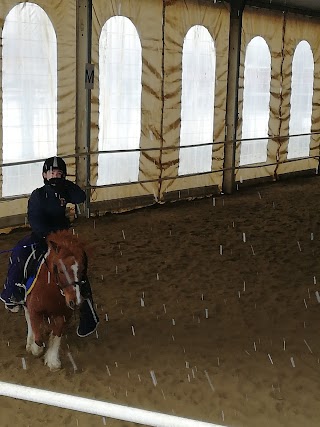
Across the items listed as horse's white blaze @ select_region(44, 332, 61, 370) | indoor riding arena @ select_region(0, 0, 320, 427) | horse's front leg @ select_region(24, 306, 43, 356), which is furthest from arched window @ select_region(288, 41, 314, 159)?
horse's white blaze @ select_region(44, 332, 61, 370)

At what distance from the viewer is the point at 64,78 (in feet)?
34.3

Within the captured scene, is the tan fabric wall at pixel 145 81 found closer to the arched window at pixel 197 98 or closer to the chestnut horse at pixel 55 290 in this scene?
the arched window at pixel 197 98

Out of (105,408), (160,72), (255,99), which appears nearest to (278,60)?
(255,99)

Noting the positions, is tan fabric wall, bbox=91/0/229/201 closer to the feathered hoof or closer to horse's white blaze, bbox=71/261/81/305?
the feathered hoof

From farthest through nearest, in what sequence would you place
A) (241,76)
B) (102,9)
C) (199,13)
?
(241,76) < (199,13) < (102,9)

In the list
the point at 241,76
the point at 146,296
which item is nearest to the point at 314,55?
the point at 241,76

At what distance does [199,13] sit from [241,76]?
6.83 feet

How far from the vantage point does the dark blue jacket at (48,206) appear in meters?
5.41

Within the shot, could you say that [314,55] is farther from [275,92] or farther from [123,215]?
[123,215]

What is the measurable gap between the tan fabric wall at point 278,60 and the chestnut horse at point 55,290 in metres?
9.98

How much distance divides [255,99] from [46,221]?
414 inches

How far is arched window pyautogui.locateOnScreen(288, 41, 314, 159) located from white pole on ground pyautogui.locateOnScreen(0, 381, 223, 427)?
15116mm

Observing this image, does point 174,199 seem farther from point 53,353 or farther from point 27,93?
point 53,353

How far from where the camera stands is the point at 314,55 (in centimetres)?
1689
